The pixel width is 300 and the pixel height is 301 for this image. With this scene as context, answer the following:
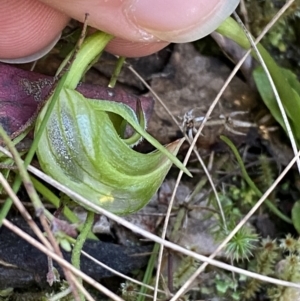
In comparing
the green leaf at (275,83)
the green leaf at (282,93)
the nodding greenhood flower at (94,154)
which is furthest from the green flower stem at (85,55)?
the green leaf at (282,93)

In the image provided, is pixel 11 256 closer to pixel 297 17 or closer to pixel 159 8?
pixel 159 8

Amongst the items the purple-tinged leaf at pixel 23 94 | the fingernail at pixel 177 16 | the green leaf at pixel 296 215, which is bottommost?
the green leaf at pixel 296 215

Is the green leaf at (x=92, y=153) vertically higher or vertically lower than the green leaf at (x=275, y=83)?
lower

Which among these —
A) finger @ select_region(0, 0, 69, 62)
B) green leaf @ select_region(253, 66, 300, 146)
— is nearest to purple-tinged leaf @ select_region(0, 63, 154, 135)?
finger @ select_region(0, 0, 69, 62)

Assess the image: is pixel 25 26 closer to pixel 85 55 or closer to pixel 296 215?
pixel 85 55

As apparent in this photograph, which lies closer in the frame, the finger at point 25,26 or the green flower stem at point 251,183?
the finger at point 25,26

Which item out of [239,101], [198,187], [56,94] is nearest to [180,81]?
[239,101]

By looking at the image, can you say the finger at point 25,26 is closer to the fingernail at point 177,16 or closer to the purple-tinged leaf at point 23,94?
the purple-tinged leaf at point 23,94
